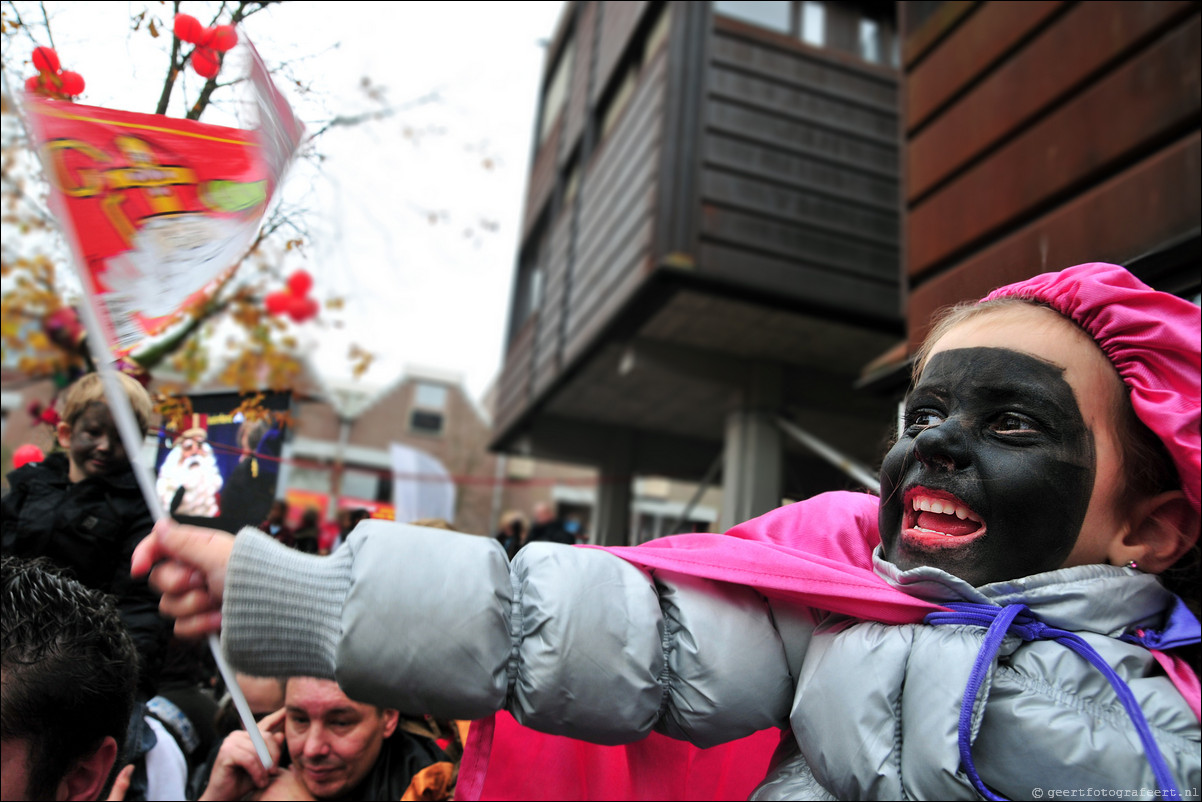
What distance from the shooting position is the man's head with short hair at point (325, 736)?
2164mm

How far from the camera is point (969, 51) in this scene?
4.14 meters

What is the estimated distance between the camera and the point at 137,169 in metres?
1.40

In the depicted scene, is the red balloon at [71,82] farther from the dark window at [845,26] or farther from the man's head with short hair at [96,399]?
the dark window at [845,26]

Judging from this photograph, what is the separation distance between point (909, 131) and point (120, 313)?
4.26m

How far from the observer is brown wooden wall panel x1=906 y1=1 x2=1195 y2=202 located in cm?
319

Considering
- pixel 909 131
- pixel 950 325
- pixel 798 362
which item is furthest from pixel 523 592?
pixel 798 362

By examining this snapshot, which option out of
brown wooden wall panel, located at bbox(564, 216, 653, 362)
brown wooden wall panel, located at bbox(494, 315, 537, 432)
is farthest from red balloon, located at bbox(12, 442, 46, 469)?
brown wooden wall panel, located at bbox(494, 315, 537, 432)

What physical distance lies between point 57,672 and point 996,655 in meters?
1.64

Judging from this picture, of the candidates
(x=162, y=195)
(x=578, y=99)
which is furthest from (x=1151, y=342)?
(x=578, y=99)

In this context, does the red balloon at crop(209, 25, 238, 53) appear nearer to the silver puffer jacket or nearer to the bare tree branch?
the bare tree branch

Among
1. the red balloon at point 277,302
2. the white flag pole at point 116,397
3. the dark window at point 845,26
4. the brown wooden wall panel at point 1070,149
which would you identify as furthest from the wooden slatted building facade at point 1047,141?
the dark window at point 845,26

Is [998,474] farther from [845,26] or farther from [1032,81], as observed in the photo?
[845,26]

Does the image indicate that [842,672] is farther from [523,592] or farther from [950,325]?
[950,325]

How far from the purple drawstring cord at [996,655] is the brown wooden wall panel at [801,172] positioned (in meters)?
6.40
